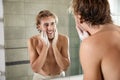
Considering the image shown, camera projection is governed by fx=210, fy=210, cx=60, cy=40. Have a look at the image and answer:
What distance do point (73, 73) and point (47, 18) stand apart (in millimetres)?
504

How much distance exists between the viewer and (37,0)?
1409 mm

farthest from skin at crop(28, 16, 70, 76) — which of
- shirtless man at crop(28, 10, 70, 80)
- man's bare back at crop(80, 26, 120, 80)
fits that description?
man's bare back at crop(80, 26, 120, 80)

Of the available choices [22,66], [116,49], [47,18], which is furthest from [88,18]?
[22,66]

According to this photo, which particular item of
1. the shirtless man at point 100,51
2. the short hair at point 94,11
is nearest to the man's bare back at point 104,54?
the shirtless man at point 100,51

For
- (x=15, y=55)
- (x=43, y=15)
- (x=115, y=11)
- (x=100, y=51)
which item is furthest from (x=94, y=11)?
(x=115, y=11)

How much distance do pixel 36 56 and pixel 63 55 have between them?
240 millimetres

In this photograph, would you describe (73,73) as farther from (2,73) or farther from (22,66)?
(2,73)

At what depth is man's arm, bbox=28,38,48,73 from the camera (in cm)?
139

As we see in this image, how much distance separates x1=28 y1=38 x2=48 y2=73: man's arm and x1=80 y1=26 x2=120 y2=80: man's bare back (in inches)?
20.0

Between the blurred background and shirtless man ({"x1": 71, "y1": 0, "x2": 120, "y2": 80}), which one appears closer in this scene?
shirtless man ({"x1": 71, "y1": 0, "x2": 120, "y2": 80})

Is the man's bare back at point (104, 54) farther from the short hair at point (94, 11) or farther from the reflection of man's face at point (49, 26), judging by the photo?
the reflection of man's face at point (49, 26)

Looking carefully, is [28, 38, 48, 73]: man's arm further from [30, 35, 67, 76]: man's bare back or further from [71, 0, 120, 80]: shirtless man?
[71, 0, 120, 80]: shirtless man

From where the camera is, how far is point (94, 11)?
1.06 meters

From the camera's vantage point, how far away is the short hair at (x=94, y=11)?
106 cm
